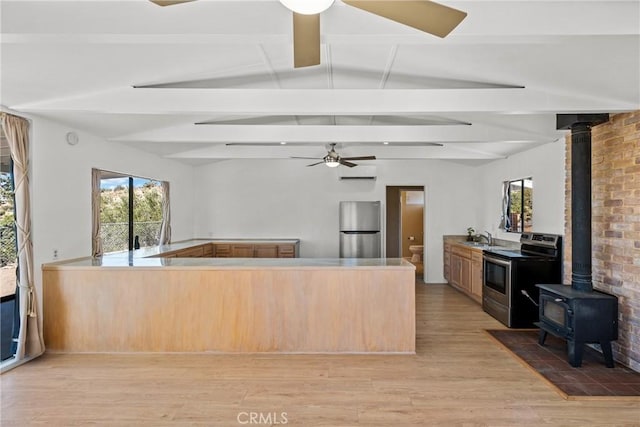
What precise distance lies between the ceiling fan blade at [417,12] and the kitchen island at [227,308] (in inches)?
97.3

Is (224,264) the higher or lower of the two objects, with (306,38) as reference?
lower

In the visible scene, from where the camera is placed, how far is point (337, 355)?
3555 millimetres

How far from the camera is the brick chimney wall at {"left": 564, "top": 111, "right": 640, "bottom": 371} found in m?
3.17

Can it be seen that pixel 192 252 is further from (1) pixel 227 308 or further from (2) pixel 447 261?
(2) pixel 447 261

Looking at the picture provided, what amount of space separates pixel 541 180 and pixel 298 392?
4150mm

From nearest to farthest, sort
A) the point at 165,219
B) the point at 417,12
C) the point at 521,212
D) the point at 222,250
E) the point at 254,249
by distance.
Result: 1. the point at 417,12
2. the point at 521,212
3. the point at 165,219
4. the point at 254,249
5. the point at 222,250

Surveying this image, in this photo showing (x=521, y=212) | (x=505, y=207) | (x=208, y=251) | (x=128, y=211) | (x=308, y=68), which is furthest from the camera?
(x=208, y=251)

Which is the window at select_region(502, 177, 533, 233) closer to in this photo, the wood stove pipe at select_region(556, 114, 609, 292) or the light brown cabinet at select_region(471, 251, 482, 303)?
the light brown cabinet at select_region(471, 251, 482, 303)

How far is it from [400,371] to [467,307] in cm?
258

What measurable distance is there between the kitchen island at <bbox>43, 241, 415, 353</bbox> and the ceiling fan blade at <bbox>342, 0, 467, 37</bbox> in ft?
8.11

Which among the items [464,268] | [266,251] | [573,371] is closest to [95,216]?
[266,251]

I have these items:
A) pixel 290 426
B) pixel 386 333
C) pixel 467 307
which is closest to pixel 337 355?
pixel 386 333

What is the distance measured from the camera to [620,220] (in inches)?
131

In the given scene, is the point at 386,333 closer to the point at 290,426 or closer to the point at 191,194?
the point at 290,426
